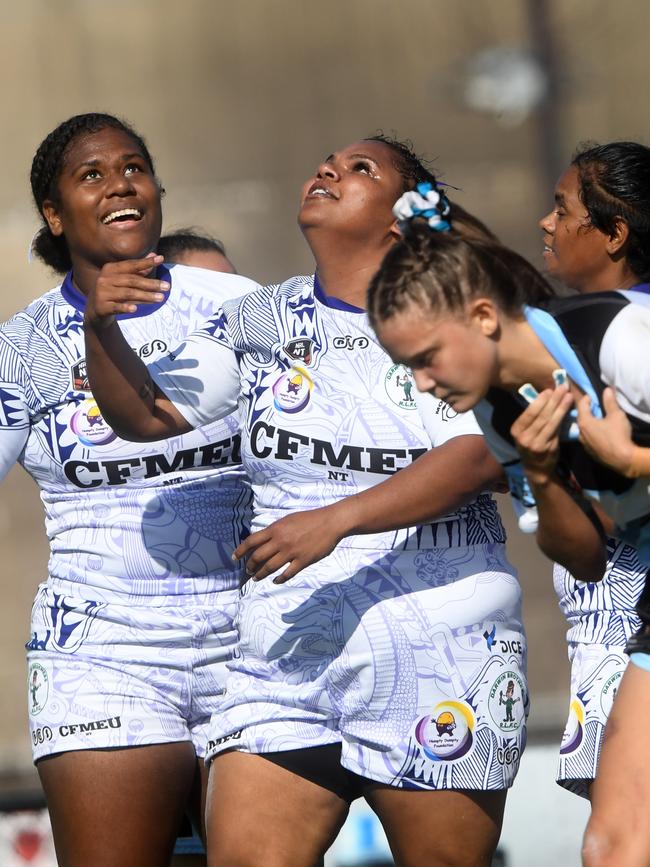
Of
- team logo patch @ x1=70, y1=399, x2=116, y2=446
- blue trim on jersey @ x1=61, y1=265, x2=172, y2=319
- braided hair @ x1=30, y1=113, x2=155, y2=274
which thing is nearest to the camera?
team logo patch @ x1=70, y1=399, x2=116, y2=446

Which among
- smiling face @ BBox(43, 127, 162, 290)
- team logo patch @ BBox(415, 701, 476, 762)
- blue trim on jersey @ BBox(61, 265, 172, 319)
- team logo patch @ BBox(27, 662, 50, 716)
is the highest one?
smiling face @ BBox(43, 127, 162, 290)

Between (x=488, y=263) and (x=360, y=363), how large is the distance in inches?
24.0

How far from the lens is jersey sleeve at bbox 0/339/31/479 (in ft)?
9.97

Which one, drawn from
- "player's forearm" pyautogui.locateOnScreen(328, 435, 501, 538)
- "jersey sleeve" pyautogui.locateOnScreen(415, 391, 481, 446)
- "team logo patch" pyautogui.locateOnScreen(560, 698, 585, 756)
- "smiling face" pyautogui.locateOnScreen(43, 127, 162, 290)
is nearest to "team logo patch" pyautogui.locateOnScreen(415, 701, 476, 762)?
"team logo patch" pyautogui.locateOnScreen(560, 698, 585, 756)

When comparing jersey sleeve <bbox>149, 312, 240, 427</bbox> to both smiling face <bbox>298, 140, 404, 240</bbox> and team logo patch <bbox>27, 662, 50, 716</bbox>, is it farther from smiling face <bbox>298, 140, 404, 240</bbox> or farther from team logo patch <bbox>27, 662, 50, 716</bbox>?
team logo patch <bbox>27, 662, 50, 716</bbox>

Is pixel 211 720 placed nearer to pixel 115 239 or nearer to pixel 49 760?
pixel 49 760

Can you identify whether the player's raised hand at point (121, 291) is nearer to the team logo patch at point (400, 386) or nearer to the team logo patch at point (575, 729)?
the team logo patch at point (400, 386)

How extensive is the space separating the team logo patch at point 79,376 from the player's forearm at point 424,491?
2.44 feet

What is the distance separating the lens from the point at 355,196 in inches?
112

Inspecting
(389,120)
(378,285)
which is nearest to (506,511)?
(389,120)

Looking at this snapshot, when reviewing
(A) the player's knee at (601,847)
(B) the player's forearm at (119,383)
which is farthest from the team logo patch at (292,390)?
(A) the player's knee at (601,847)

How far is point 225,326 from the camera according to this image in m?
2.99

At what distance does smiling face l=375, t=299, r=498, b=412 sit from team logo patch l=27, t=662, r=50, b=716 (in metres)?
1.25

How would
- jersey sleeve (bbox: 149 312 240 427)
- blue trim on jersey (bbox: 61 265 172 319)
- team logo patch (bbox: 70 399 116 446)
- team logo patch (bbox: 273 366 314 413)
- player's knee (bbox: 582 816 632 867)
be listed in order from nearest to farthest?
player's knee (bbox: 582 816 632 867), team logo patch (bbox: 273 366 314 413), jersey sleeve (bbox: 149 312 240 427), team logo patch (bbox: 70 399 116 446), blue trim on jersey (bbox: 61 265 172 319)
